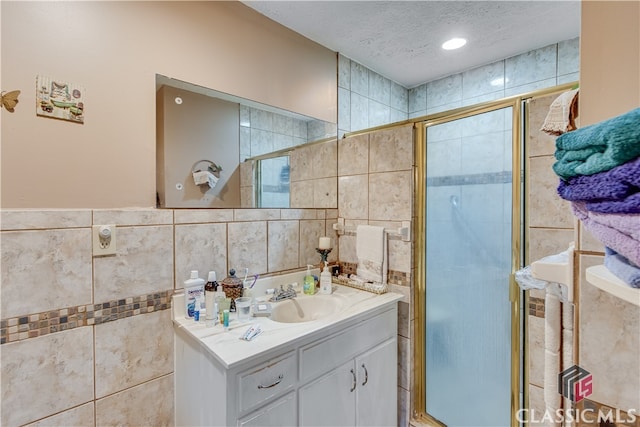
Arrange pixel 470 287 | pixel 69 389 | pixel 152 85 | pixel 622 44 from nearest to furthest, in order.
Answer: pixel 622 44 → pixel 69 389 → pixel 152 85 → pixel 470 287

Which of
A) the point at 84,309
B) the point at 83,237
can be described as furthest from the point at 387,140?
the point at 84,309

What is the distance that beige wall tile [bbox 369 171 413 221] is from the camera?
1676mm

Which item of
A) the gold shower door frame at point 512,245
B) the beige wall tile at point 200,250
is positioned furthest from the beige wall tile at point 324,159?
the beige wall tile at point 200,250

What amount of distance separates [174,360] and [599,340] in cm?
143

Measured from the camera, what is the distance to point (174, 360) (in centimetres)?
130

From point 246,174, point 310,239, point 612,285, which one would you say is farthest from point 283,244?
point 612,285

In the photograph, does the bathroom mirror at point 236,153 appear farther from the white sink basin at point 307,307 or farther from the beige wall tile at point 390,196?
the white sink basin at point 307,307

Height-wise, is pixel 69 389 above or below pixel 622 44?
below

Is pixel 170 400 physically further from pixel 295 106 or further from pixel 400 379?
pixel 295 106

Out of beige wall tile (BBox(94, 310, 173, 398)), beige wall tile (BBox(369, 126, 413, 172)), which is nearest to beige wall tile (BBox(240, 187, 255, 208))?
beige wall tile (BBox(94, 310, 173, 398))

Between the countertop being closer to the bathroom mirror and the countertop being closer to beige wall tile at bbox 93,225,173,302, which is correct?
beige wall tile at bbox 93,225,173,302

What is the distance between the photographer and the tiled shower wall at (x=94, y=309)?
3.24 feet

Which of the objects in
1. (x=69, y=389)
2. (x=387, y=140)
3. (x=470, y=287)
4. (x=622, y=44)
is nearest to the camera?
(x=622, y=44)

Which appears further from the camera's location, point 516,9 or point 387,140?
point 387,140
